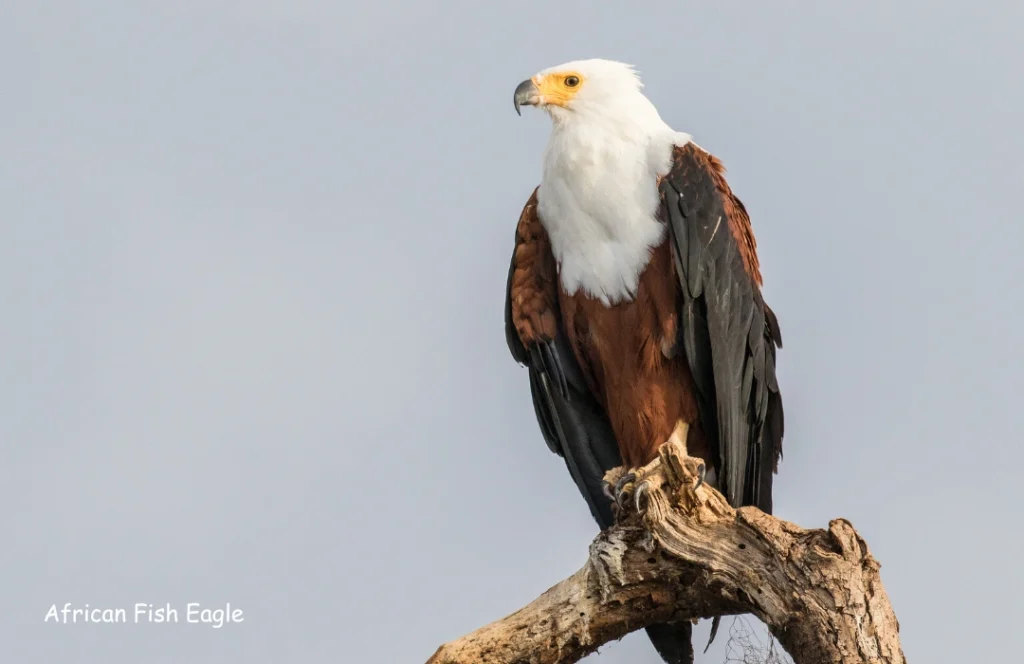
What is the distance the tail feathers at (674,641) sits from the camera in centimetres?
635

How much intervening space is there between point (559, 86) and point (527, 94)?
7.3 inches

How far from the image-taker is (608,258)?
21.9ft

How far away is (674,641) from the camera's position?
6.36 metres

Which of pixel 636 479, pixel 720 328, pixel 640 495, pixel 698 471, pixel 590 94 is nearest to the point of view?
pixel 640 495

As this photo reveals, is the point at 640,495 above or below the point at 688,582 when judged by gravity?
above

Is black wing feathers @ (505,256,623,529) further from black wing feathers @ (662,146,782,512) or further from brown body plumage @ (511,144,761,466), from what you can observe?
black wing feathers @ (662,146,782,512)

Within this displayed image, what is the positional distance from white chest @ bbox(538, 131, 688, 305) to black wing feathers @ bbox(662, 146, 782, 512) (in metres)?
0.13

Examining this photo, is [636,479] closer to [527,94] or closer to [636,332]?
[636,332]

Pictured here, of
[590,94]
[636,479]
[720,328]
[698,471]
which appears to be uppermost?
[590,94]

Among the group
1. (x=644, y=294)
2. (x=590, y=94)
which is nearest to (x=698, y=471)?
(x=644, y=294)

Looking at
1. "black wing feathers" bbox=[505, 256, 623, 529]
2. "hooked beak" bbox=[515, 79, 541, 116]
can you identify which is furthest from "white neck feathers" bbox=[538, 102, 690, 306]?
"black wing feathers" bbox=[505, 256, 623, 529]

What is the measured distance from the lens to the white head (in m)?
6.91

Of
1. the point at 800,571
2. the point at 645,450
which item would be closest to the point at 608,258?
the point at 645,450

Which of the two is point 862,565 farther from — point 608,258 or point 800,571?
point 608,258
